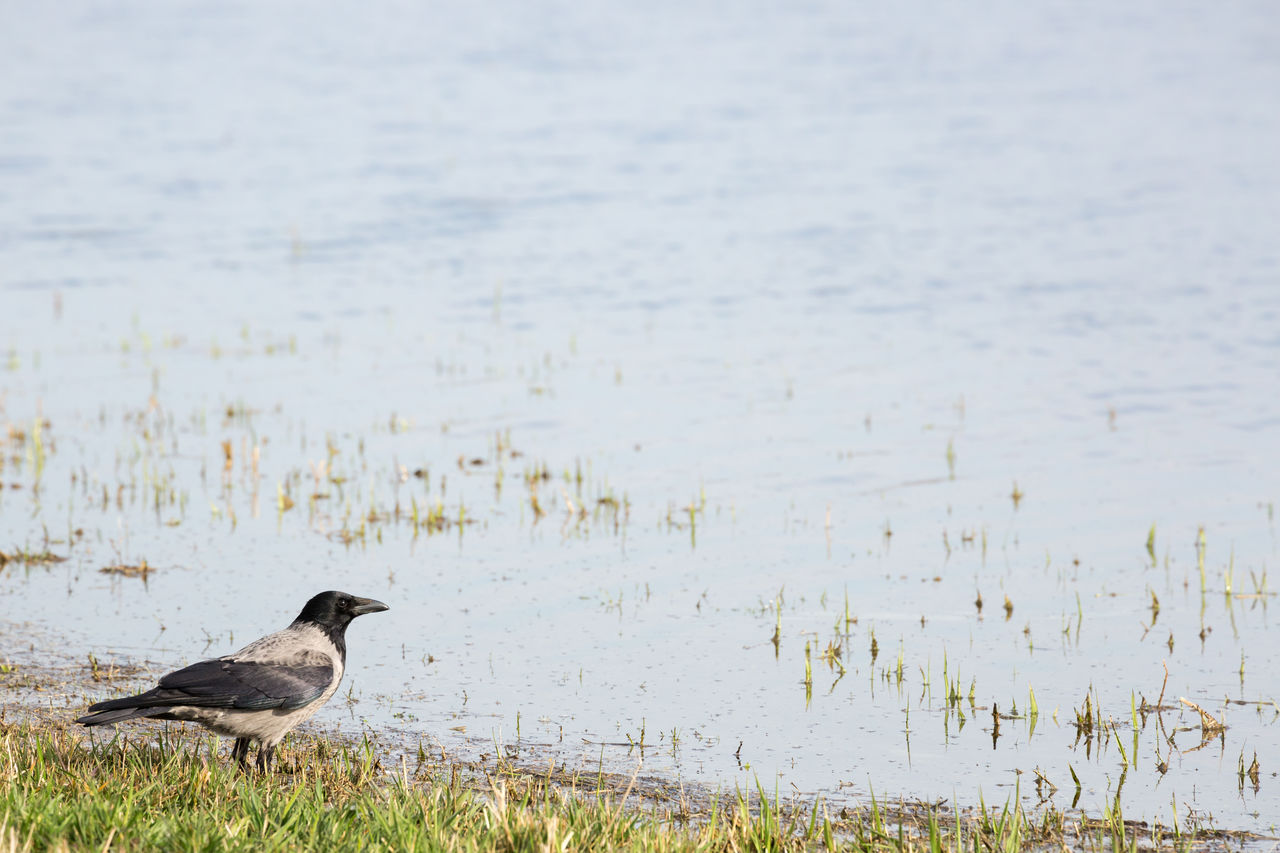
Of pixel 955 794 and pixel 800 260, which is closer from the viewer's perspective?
pixel 955 794

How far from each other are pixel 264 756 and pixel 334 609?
2.55 feet

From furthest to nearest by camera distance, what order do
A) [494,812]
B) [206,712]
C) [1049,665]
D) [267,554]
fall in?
1. [267,554]
2. [1049,665]
3. [206,712]
4. [494,812]

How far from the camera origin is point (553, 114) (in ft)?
132

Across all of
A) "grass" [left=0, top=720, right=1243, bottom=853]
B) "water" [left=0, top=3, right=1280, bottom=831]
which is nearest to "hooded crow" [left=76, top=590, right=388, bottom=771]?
"grass" [left=0, top=720, right=1243, bottom=853]

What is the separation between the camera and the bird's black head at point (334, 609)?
24.7 feet

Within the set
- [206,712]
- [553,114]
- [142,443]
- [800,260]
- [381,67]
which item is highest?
[381,67]

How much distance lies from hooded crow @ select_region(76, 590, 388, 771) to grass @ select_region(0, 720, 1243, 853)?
211 millimetres

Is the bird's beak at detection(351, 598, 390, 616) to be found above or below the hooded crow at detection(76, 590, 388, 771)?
above

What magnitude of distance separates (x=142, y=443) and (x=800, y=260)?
39.5 ft

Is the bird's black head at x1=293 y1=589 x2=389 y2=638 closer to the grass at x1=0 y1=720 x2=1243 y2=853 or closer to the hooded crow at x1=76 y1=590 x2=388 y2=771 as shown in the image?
the hooded crow at x1=76 y1=590 x2=388 y2=771

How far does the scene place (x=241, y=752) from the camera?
7.38 metres

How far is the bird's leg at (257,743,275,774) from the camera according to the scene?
723 centimetres

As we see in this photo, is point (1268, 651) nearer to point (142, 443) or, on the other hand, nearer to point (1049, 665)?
point (1049, 665)

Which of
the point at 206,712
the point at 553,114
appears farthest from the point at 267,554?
the point at 553,114
